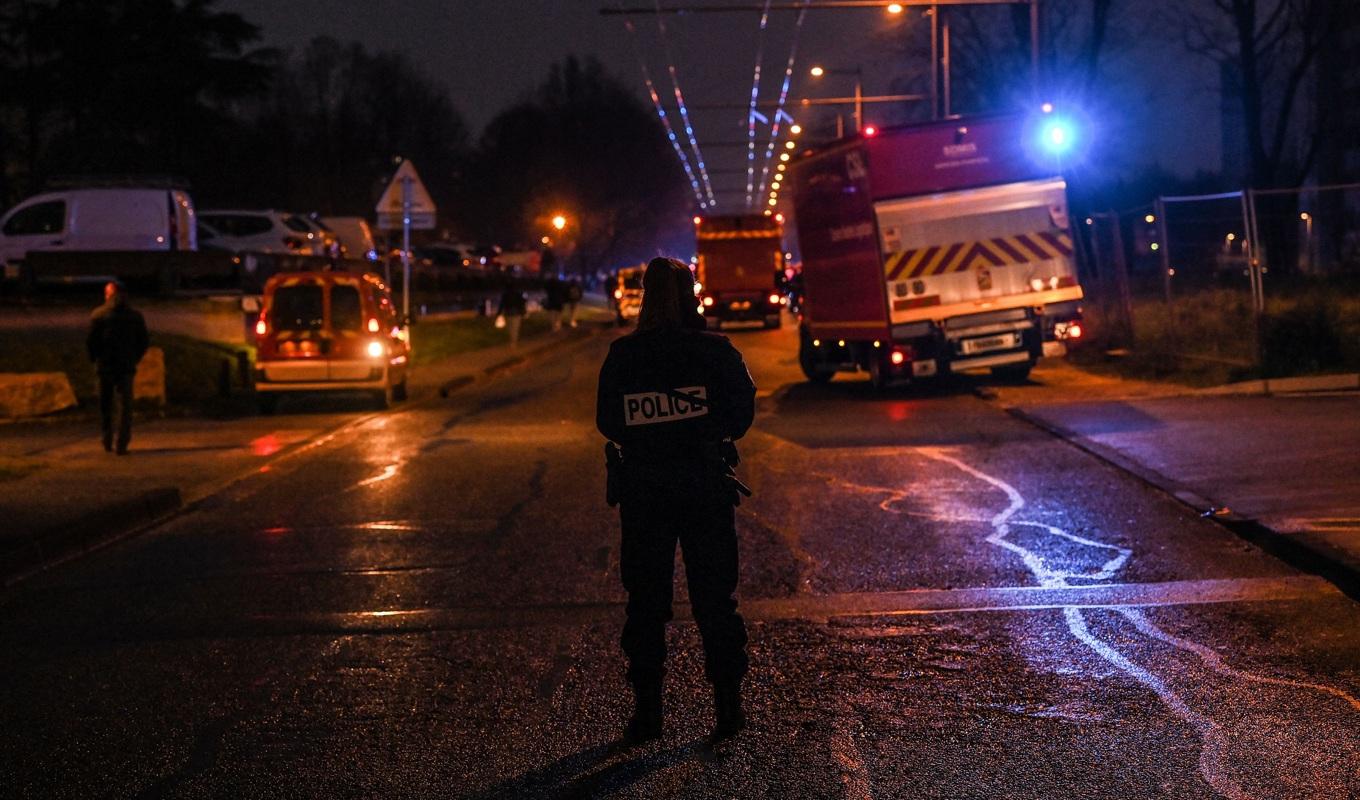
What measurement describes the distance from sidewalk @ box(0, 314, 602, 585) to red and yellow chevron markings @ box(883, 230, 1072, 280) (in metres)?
7.00

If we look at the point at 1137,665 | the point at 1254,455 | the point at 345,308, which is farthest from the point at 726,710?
the point at 345,308

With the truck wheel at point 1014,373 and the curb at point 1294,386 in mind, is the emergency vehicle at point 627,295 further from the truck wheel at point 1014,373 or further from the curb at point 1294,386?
the curb at point 1294,386

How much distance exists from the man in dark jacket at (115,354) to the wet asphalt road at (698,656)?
3051 millimetres

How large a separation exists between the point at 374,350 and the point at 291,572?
11307 millimetres

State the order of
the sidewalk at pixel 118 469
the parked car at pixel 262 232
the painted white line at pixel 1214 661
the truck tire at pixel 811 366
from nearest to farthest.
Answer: the painted white line at pixel 1214 661, the sidewalk at pixel 118 469, the truck tire at pixel 811 366, the parked car at pixel 262 232

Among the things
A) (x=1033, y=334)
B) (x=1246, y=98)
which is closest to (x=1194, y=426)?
(x=1033, y=334)

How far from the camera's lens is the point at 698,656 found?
7.06 meters

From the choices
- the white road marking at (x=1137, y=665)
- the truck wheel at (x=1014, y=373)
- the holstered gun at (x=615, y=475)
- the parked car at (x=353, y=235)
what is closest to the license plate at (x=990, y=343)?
the truck wheel at (x=1014, y=373)

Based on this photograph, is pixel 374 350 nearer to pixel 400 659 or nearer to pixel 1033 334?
pixel 1033 334

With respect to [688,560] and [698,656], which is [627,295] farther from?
[688,560]

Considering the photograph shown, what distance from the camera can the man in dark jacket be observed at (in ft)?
49.4

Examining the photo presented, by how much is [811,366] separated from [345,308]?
24.5ft

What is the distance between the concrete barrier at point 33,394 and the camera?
61.2ft

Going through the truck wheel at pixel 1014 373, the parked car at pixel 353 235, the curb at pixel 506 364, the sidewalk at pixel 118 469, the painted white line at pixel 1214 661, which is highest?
the parked car at pixel 353 235
